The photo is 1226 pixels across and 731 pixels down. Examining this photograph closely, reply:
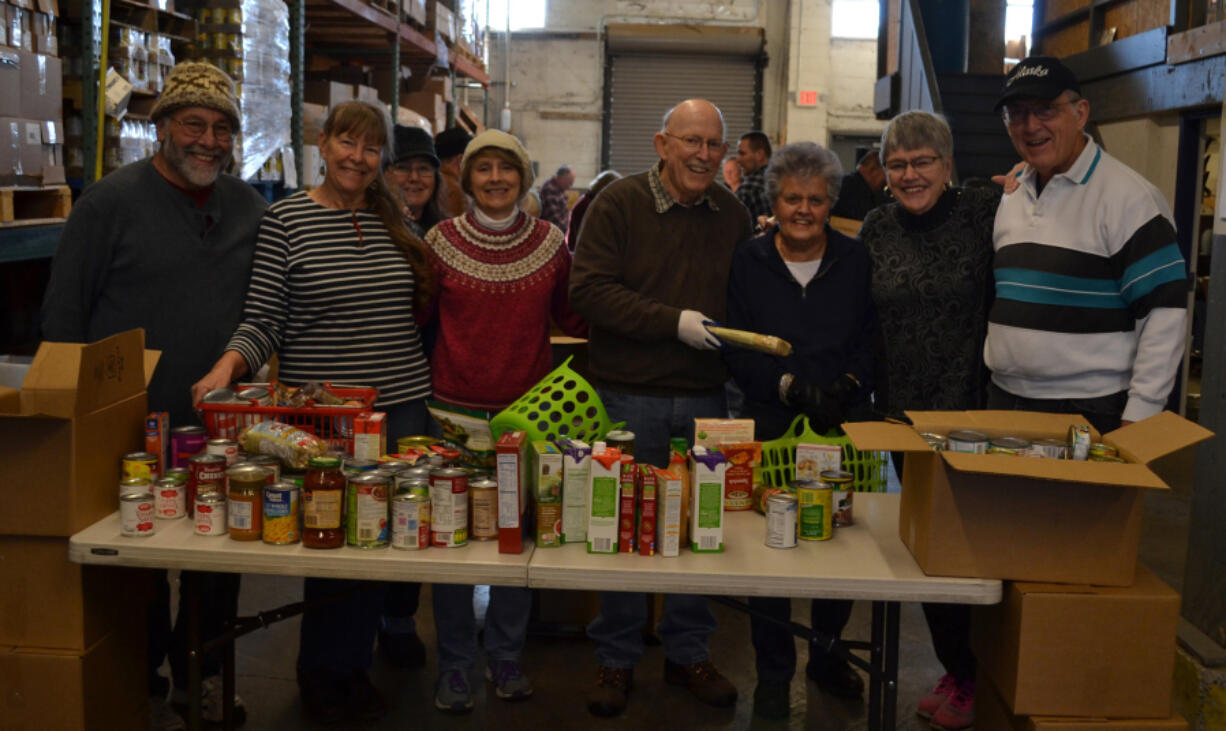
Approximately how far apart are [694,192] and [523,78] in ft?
45.7

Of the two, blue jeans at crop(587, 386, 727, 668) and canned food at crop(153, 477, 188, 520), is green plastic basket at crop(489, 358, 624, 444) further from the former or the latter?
canned food at crop(153, 477, 188, 520)

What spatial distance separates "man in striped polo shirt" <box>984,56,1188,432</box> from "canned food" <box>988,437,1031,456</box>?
50 cm

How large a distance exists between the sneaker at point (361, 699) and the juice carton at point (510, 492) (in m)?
1.18

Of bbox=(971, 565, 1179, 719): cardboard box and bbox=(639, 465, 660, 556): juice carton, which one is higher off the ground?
bbox=(639, 465, 660, 556): juice carton

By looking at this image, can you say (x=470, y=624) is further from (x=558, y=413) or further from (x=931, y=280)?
(x=931, y=280)

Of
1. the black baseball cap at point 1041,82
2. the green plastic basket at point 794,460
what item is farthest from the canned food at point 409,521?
→ the black baseball cap at point 1041,82

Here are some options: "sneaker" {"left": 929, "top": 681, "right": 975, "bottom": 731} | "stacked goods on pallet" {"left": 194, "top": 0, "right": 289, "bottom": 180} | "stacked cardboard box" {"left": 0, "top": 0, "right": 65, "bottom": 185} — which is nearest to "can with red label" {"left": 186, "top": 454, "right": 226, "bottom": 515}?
"sneaker" {"left": 929, "top": 681, "right": 975, "bottom": 731}

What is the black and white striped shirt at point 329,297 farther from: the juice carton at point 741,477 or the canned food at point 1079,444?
the canned food at point 1079,444

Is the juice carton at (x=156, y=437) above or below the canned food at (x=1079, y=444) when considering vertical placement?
below

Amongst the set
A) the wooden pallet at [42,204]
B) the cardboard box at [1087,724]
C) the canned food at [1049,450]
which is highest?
the wooden pallet at [42,204]

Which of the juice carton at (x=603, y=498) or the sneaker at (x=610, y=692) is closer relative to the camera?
the juice carton at (x=603, y=498)

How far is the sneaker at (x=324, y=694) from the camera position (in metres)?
3.00

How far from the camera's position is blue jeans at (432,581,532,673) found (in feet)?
9.81

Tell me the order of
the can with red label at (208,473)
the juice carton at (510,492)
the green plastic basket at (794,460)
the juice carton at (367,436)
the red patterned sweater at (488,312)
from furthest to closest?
the red patterned sweater at (488,312)
the green plastic basket at (794,460)
the juice carton at (367,436)
the can with red label at (208,473)
the juice carton at (510,492)
